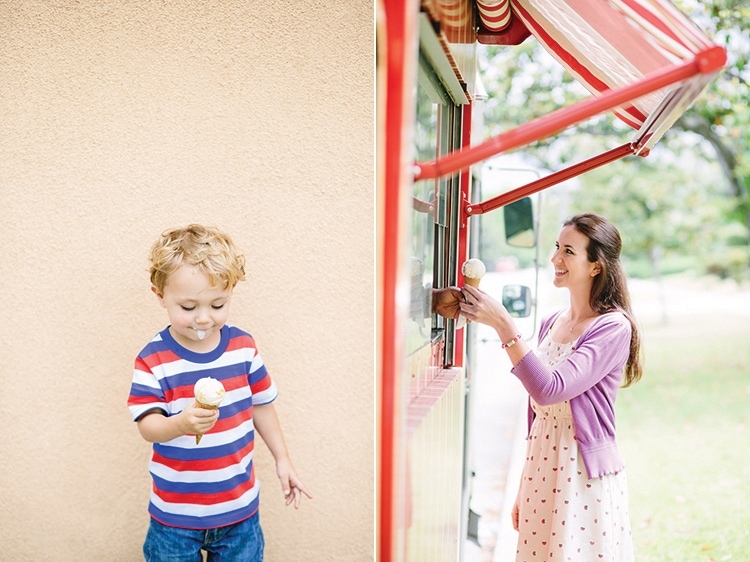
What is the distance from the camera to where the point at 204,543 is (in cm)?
229

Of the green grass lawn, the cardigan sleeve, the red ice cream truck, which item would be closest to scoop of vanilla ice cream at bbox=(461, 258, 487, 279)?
the red ice cream truck

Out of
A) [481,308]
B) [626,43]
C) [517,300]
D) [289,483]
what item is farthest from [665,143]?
[289,483]

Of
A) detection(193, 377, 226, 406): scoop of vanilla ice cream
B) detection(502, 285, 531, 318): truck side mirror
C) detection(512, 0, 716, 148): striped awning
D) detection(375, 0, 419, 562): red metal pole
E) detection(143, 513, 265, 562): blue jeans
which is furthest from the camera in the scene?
detection(502, 285, 531, 318): truck side mirror

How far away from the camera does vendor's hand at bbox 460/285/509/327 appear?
232 centimetres

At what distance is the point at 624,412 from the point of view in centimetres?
940

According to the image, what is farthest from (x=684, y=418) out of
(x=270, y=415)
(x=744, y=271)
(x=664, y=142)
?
(x=744, y=271)

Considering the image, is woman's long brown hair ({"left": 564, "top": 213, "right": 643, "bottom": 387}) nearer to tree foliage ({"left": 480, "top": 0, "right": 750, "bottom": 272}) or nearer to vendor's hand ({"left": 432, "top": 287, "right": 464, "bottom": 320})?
vendor's hand ({"left": 432, "top": 287, "right": 464, "bottom": 320})

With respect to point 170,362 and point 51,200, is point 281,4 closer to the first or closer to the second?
point 51,200

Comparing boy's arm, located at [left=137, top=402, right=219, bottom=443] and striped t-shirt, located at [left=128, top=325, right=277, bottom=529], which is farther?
striped t-shirt, located at [left=128, top=325, right=277, bottom=529]

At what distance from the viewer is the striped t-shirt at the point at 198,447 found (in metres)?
2.20

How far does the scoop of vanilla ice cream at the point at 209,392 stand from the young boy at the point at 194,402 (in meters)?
0.12

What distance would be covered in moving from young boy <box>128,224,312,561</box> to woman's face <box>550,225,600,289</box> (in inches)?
46.2

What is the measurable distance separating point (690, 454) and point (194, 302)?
648 cm

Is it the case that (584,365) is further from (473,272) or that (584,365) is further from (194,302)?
(194,302)
